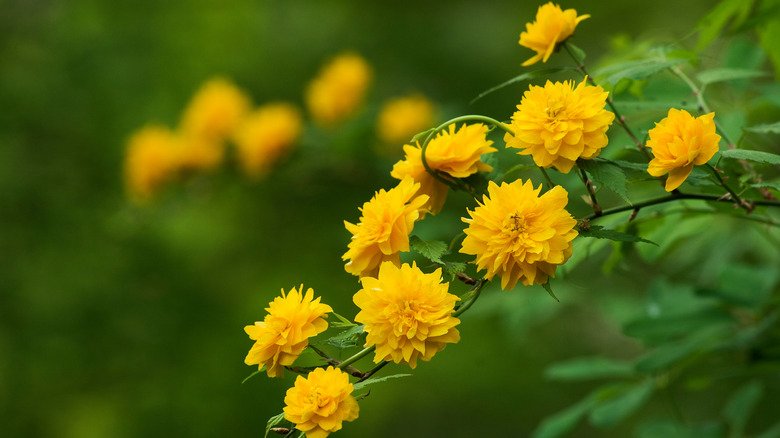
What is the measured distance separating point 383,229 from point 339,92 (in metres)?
1.62

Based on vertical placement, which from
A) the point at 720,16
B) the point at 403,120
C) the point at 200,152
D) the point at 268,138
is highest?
the point at 200,152

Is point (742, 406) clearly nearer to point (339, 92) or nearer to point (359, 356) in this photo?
point (359, 356)

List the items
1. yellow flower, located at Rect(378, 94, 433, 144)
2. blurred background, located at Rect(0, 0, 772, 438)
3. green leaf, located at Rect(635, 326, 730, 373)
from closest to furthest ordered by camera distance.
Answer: green leaf, located at Rect(635, 326, 730, 373) → yellow flower, located at Rect(378, 94, 433, 144) → blurred background, located at Rect(0, 0, 772, 438)

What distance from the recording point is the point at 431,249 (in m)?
0.71

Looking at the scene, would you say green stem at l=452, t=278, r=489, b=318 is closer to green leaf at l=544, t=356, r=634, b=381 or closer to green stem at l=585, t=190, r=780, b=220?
green stem at l=585, t=190, r=780, b=220

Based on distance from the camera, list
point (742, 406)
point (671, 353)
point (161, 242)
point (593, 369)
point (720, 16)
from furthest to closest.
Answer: point (161, 242), point (593, 369), point (742, 406), point (671, 353), point (720, 16)

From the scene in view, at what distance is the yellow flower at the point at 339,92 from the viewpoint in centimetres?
227

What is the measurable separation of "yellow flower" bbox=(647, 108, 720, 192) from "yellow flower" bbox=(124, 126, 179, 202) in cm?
197

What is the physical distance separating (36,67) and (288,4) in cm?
136

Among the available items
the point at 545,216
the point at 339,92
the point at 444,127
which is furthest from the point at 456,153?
the point at 339,92

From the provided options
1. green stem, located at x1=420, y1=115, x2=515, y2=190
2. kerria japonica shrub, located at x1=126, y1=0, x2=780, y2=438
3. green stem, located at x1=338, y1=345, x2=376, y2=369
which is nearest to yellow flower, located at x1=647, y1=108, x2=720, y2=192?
kerria japonica shrub, located at x1=126, y1=0, x2=780, y2=438

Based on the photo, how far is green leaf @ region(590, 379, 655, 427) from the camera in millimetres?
1320

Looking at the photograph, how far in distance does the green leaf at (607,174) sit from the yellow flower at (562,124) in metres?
0.01

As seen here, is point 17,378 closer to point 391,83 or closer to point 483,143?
point 391,83
